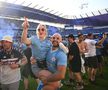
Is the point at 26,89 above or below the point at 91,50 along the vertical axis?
below

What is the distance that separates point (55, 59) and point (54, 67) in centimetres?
14

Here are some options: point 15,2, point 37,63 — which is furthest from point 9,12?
point 37,63

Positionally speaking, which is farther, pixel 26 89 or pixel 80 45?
pixel 80 45

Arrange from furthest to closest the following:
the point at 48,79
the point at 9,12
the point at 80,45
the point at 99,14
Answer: the point at 99,14 < the point at 9,12 < the point at 80,45 < the point at 48,79

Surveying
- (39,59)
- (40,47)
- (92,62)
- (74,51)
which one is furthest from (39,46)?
(92,62)

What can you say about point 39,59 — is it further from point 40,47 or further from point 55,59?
point 55,59

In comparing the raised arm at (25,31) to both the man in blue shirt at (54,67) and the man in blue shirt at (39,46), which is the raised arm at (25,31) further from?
the man in blue shirt at (54,67)

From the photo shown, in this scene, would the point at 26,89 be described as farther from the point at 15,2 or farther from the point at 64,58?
the point at 15,2

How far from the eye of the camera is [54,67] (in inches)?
173

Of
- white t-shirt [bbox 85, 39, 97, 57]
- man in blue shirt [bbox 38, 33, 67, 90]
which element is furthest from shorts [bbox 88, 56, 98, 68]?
man in blue shirt [bbox 38, 33, 67, 90]

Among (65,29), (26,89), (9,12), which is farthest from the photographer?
(65,29)

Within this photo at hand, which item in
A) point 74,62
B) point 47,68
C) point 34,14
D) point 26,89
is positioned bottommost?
point 26,89

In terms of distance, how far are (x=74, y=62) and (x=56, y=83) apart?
5.53 m

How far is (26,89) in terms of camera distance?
9547 mm
